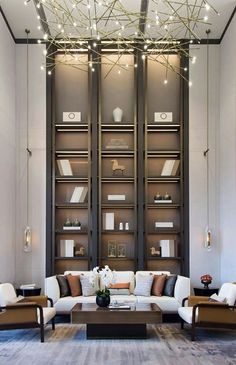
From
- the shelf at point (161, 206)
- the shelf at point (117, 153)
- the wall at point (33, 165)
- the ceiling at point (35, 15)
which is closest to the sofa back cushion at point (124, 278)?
the shelf at point (161, 206)

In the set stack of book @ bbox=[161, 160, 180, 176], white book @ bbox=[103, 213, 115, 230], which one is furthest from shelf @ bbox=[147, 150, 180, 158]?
white book @ bbox=[103, 213, 115, 230]

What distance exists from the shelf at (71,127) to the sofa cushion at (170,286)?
324cm

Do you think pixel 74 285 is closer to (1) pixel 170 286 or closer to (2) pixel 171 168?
(1) pixel 170 286

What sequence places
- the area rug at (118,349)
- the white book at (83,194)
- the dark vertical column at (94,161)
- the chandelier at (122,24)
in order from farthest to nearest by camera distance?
the white book at (83,194)
the dark vertical column at (94,161)
the area rug at (118,349)
the chandelier at (122,24)

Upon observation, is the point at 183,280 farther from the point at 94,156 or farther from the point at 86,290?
the point at 94,156

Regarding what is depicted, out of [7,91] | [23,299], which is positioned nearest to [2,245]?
[23,299]

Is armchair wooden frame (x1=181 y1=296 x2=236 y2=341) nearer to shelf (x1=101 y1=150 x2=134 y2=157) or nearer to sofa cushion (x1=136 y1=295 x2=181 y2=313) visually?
sofa cushion (x1=136 y1=295 x2=181 y2=313)

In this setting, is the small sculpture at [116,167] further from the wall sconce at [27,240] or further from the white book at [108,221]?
the wall sconce at [27,240]

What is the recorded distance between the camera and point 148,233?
29.7ft

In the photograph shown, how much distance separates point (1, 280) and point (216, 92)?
208 inches

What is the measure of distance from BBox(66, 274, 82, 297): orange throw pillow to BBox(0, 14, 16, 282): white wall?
112 cm

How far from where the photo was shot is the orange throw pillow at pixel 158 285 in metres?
8.23

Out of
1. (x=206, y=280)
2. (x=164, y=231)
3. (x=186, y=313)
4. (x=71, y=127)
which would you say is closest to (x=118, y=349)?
(x=186, y=313)

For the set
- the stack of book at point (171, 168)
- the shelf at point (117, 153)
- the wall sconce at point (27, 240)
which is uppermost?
the shelf at point (117, 153)
